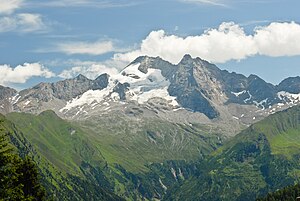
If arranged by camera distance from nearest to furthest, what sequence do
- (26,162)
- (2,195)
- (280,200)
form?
1. (2,195)
2. (26,162)
3. (280,200)

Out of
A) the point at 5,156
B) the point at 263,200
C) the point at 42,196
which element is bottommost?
the point at 263,200

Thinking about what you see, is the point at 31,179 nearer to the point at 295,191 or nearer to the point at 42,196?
the point at 42,196

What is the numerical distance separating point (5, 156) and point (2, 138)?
5.03 feet

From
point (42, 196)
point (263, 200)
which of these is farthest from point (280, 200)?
point (42, 196)

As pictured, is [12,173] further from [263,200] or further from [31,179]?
[263,200]

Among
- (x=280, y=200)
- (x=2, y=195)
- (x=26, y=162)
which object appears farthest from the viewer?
(x=280, y=200)

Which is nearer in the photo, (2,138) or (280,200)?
(2,138)

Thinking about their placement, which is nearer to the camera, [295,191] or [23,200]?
[23,200]

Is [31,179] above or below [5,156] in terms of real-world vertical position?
below

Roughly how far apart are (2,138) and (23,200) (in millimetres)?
5033

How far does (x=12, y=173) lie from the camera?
1593 inches

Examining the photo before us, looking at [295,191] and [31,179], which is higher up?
Answer: [31,179]

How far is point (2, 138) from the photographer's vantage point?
40.0 meters

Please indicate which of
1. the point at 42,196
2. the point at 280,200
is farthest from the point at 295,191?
the point at 42,196
